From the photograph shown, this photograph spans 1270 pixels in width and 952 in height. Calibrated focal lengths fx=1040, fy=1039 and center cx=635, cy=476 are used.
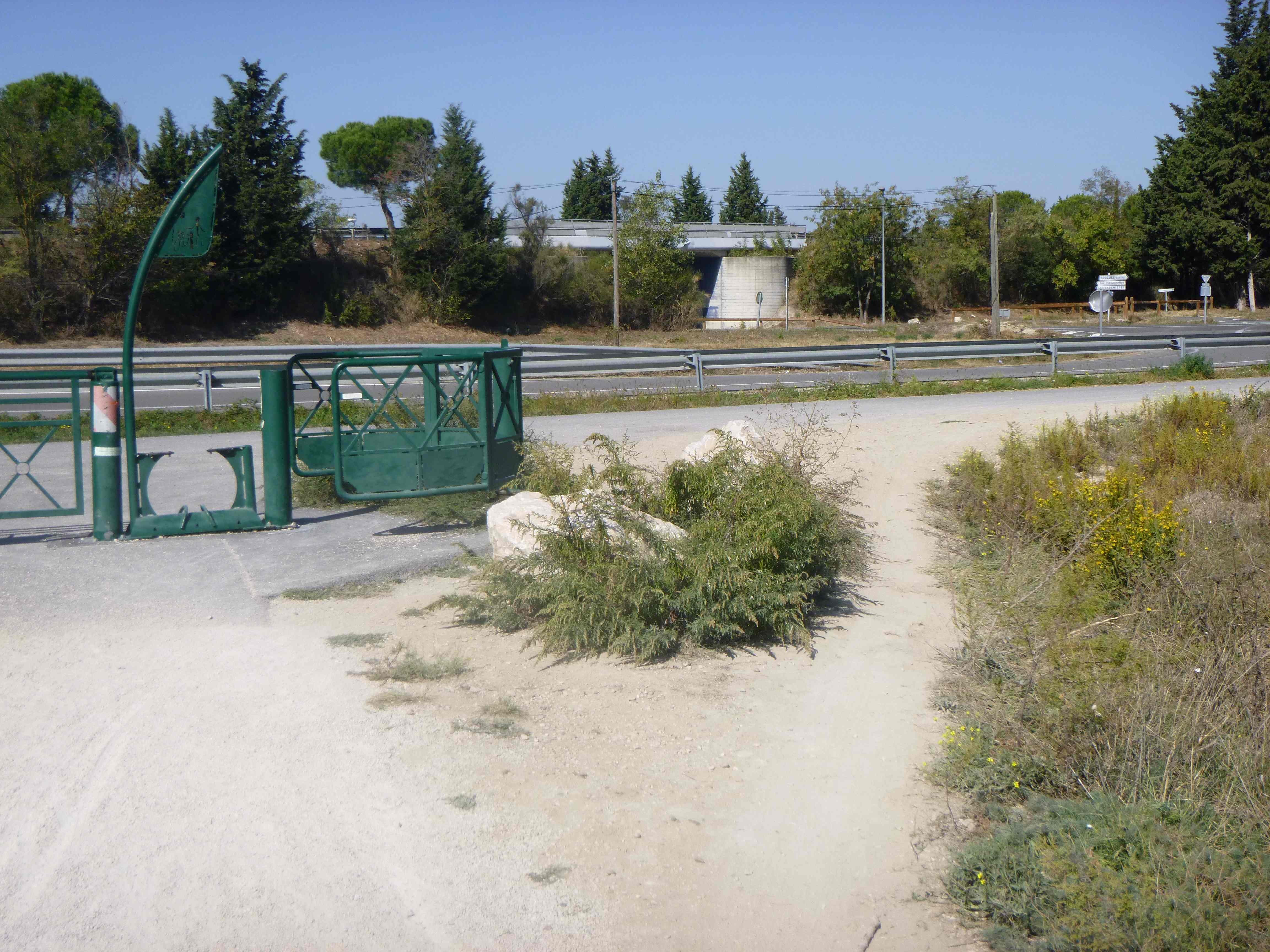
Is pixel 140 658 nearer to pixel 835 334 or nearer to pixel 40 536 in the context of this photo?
pixel 40 536

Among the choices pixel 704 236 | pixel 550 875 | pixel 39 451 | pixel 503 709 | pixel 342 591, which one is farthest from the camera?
pixel 704 236

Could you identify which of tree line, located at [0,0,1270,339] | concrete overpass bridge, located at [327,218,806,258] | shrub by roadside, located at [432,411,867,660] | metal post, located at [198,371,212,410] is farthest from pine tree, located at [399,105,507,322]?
shrub by roadside, located at [432,411,867,660]

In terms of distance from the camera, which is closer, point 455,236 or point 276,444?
point 276,444

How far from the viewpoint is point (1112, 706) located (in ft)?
15.9

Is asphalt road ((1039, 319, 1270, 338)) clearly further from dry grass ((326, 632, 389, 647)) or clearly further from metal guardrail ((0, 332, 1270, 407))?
dry grass ((326, 632, 389, 647))

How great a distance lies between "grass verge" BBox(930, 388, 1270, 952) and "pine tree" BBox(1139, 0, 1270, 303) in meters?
61.5

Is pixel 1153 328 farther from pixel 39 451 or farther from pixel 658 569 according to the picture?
pixel 39 451

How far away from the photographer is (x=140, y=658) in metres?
5.90

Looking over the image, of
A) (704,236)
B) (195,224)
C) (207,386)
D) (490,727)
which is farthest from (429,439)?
(704,236)

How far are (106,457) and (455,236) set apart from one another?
44849 millimetres

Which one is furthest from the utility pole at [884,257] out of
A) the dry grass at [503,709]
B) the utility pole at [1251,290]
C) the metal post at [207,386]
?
the dry grass at [503,709]

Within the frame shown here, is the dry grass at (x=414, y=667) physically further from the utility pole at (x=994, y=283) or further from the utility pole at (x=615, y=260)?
the utility pole at (x=615, y=260)

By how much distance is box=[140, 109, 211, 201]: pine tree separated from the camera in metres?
44.5

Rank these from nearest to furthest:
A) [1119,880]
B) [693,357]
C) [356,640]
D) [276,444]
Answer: [1119,880]
[356,640]
[276,444]
[693,357]
